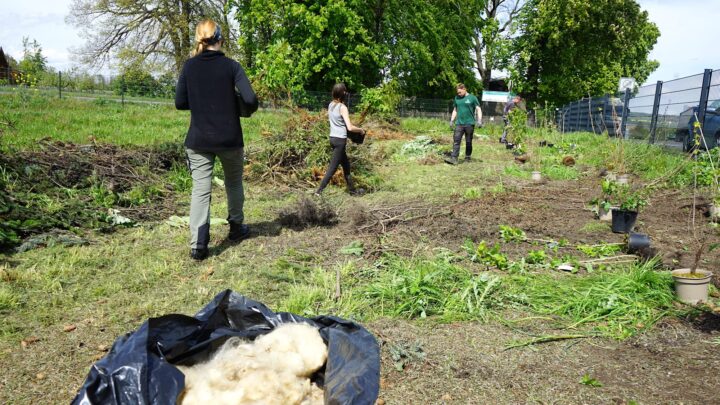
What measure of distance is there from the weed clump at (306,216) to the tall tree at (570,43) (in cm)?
3102

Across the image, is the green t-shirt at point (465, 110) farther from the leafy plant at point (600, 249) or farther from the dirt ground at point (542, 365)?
the dirt ground at point (542, 365)

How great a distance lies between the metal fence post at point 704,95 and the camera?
33.5ft

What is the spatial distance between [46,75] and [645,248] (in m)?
31.2

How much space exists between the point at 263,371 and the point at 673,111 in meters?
13.2

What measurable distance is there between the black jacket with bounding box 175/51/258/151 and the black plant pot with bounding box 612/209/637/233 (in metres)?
4.06

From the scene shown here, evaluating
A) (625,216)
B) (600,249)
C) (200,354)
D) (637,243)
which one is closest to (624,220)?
(625,216)

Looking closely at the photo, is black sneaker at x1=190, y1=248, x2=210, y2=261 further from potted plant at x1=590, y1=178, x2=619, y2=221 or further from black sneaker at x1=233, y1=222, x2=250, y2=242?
potted plant at x1=590, y1=178, x2=619, y2=221

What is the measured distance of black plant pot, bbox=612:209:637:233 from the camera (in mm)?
5527

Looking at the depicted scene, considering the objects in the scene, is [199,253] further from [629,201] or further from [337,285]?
[629,201]

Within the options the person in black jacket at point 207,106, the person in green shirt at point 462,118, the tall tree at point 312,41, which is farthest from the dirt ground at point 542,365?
the tall tree at point 312,41

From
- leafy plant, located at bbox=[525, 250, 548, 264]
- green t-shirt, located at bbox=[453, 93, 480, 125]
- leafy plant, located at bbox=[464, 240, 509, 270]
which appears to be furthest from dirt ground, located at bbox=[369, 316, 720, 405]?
green t-shirt, located at bbox=[453, 93, 480, 125]

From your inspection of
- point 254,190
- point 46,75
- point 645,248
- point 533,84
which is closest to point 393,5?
point 533,84

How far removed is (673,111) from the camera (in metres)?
12.3

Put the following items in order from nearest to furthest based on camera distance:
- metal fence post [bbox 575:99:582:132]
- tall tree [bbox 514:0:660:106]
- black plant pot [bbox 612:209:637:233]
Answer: black plant pot [bbox 612:209:637:233] < metal fence post [bbox 575:99:582:132] < tall tree [bbox 514:0:660:106]
